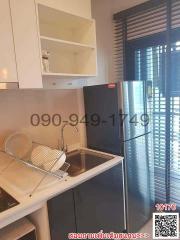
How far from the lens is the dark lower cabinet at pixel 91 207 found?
4.12 feet

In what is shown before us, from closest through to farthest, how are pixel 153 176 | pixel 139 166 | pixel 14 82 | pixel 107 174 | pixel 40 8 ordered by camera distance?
pixel 14 82, pixel 40 8, pixel 107 174, pixel 139 166, pixel 153 176

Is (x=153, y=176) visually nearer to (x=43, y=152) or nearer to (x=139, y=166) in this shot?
(x=139, y=166)

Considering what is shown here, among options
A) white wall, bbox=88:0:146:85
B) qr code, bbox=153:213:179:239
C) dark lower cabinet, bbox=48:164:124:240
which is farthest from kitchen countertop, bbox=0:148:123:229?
white wall, bbox=88:0:146:85

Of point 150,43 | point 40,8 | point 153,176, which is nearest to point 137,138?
point 153,176

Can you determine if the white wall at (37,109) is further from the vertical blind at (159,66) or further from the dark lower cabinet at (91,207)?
the vertical blind at (159,66)

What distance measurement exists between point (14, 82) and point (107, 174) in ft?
3.34

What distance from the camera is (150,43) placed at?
2137 millimetres

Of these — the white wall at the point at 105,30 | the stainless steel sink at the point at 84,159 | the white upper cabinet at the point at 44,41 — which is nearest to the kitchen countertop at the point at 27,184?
the stainless steel sink at the point at 84,159

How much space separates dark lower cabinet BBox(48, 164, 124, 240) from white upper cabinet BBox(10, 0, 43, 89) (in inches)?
32.6

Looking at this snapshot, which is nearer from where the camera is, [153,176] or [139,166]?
[139,166]

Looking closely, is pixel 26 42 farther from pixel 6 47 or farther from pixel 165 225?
pixel 165 225

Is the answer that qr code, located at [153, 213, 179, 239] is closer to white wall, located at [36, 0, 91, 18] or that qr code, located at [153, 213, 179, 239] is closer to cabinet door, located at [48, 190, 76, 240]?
cabinet door, located at [48, 190, 76, 240]

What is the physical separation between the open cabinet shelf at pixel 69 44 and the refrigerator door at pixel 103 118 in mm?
220

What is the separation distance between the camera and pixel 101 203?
1.58 metres
